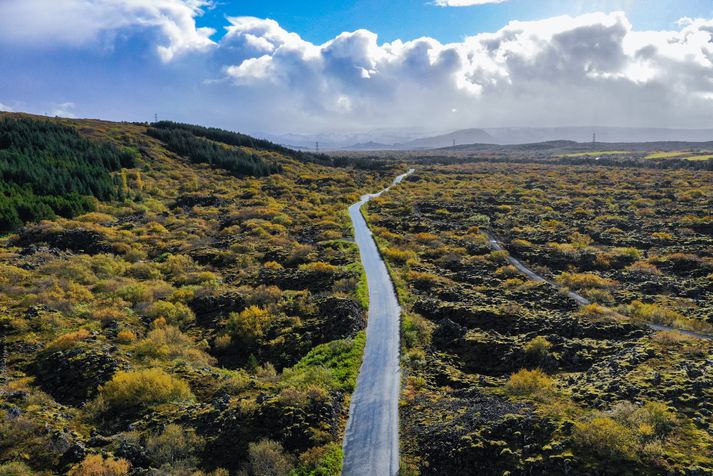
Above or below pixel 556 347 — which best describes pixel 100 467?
above

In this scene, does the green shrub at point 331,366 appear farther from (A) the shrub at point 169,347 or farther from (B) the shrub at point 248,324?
(A) the shrub at point 169,347

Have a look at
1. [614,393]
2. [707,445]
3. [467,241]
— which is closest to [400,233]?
[467,241]

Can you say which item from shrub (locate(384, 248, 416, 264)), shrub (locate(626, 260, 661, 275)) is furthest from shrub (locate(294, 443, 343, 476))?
shrub (locate(626, 260, 661, 275))

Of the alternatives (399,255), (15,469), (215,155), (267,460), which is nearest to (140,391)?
(15,469)

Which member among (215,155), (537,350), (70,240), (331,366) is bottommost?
(331,366)

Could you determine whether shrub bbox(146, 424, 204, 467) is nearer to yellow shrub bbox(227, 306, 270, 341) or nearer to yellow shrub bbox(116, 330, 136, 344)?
yellow shrub bbox(116, 330, 136, 344)

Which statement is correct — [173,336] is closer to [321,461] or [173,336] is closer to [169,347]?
[169,347]

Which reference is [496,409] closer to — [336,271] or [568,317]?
[568,317]
